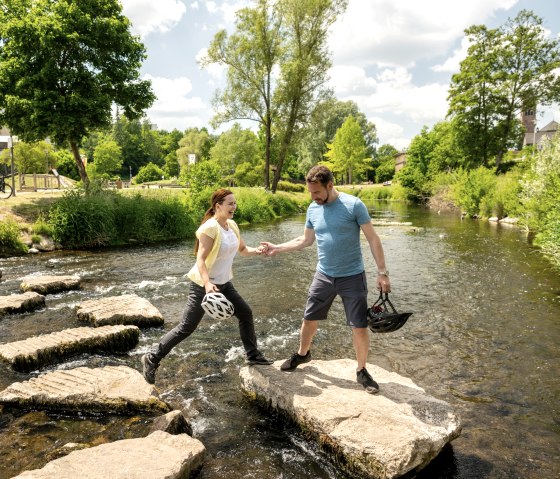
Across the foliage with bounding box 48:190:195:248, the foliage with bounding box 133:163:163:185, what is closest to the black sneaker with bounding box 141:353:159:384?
the foliage with bounding box 48:190:195:248

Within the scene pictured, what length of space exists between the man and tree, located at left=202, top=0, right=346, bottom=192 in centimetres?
3477

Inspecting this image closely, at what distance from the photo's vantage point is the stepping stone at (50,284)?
10648 mm

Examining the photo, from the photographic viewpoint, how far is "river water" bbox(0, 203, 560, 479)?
14.1ft

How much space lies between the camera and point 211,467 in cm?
412

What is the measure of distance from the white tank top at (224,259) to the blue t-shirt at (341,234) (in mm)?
1145

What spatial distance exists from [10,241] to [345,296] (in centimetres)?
→ 1572

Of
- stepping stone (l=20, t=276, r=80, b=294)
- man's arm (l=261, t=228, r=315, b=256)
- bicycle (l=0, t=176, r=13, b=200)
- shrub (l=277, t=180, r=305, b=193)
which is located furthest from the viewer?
shrub (l=277, t=180, r=305, b=193)

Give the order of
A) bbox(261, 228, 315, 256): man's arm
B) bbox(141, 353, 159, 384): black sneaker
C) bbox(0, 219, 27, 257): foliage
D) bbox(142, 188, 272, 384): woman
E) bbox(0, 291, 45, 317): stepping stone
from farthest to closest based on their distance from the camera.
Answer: bbox(0, 219, 27, 257): foliage
bbox(0, 291, 45, 317): stepping stone
bbox(141, 353, 159, 384): black sneaker
bbox(261, 228, 315, 256): man's arm
bbox(142, 188, 272, 384): woman

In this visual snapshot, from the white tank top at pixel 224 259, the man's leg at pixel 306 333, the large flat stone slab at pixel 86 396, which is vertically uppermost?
the white tank top at pixel 224 259

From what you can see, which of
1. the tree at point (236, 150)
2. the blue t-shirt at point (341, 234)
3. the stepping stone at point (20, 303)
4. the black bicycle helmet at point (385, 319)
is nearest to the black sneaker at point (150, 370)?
the blue t-shirt at point (341, 234)

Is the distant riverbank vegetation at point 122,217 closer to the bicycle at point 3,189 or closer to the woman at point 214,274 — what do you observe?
the bicycle at point 3,189

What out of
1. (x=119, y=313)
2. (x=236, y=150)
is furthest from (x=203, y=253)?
(x=236, y=150)

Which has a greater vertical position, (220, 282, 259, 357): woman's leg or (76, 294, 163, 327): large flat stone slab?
(220, 282, 259, 357): woman's leg

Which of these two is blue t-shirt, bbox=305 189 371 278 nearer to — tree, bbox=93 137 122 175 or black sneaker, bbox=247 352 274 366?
black sneaker, bbox=247 352 274 366
